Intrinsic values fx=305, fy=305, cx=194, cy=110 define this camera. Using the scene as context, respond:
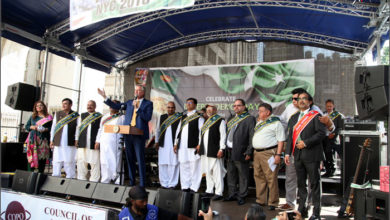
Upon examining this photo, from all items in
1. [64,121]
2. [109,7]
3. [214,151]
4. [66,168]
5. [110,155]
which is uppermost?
[109,7]

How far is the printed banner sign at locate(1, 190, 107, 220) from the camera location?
2.88m

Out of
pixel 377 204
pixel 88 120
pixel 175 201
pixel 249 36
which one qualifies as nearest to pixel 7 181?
pixel 88 120

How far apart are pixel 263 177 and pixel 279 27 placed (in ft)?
16.7

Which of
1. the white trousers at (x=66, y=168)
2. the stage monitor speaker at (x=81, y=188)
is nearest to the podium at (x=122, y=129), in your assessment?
the stage monitor speaker at (x=81, y=188)

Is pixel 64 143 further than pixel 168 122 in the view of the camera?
No

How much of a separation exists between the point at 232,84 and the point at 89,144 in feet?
15.5

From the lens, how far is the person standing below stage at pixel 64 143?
5293 millimetres

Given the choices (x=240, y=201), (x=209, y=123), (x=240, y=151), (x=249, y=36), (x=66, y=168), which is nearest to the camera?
(x=240, y=201)

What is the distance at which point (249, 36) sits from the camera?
28.6 feet

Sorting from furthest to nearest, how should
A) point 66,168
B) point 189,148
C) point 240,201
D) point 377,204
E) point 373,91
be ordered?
1. point 66,168
2. point 189,148
3. point 240,201
4. point 377,204
5. point 373,91

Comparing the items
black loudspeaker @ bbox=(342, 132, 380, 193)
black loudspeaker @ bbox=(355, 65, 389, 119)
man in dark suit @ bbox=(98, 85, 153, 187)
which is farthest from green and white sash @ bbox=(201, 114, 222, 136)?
black loudspeaker @ bbox=(355, 65, 389, 119)

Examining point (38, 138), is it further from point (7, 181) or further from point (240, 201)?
point (240, 201)

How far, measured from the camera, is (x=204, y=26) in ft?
27.6

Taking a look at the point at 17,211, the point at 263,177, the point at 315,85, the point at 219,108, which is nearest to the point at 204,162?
the point at 263,177
